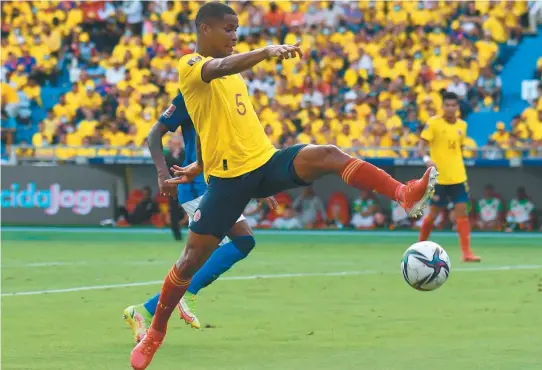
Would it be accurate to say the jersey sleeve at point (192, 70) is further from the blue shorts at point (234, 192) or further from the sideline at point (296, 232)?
the sideline at point (296, 232)

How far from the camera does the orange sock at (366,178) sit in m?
7.41

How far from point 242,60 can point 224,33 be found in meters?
0.73

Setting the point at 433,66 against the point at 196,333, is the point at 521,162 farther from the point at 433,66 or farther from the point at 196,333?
the point at 196,333

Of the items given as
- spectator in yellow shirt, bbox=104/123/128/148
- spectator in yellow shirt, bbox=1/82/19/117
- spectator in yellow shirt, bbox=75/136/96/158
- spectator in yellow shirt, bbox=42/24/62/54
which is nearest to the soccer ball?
spectator in yellow shirt, bbox=75/136/96/158

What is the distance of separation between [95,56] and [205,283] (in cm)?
2199

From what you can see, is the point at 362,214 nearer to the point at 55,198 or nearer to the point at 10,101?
the point at 55,198

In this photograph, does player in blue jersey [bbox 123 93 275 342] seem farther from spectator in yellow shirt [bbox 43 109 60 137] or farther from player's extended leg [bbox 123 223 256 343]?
spectator in yellow shirt [bbox 43 109 60 137]

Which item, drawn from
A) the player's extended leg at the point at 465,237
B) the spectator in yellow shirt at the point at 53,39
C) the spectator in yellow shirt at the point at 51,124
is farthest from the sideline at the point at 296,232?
the spectator in yellow shirt at the point at 53,39

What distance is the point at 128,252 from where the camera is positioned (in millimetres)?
19312

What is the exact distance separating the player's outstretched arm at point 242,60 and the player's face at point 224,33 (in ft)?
1.15

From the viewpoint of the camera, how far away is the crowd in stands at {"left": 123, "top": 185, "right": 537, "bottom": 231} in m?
23.8

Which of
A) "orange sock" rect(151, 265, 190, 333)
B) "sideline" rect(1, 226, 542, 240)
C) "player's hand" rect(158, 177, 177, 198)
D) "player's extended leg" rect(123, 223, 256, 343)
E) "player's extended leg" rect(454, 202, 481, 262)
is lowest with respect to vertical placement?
"sideline" rect(1, 226, 542, 240)

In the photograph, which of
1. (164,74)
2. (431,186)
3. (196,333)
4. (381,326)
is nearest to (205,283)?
(196,333)

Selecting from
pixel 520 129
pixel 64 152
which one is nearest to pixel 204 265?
pixel 520 129
